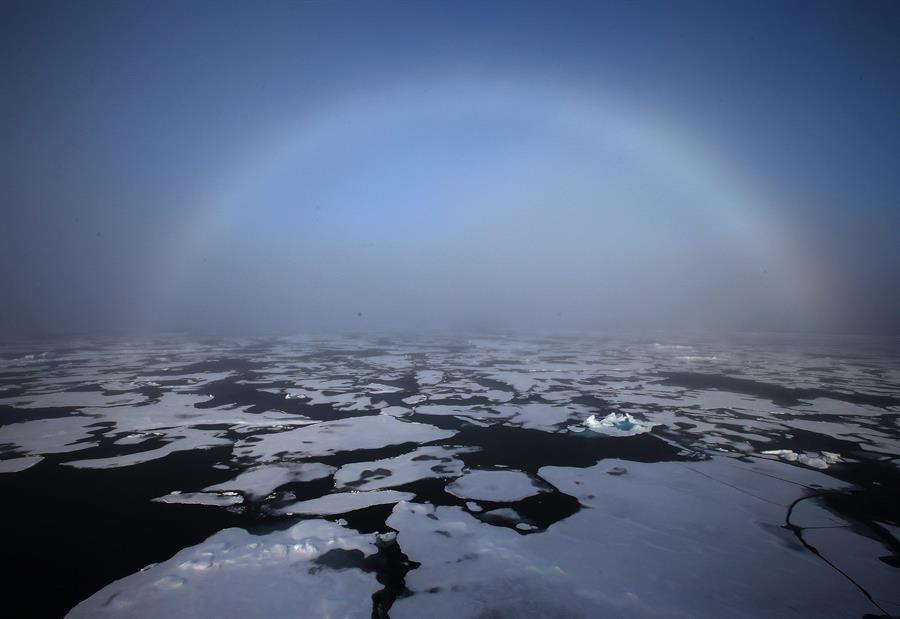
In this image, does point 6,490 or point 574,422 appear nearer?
point 6,490

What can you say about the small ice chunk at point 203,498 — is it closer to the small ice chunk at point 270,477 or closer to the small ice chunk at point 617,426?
the small ice chunk at point 270,477

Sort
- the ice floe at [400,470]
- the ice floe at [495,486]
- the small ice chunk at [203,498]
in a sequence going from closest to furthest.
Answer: the small ice chunk at [203,498], the ice floe at [495,486], the ice floe at [400,470]

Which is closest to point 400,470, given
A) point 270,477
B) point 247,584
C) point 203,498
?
point 270,477

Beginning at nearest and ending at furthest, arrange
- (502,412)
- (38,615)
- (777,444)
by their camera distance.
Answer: (38,615) < (777,444) < (502,412)

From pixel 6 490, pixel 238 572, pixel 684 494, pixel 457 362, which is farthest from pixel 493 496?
pixel 457 362

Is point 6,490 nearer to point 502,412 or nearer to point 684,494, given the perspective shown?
point 502,412

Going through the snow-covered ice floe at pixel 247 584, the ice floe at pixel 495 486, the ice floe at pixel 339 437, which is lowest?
the ice floe at pixel 339 437

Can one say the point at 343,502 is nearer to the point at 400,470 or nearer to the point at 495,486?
the point at 400,470

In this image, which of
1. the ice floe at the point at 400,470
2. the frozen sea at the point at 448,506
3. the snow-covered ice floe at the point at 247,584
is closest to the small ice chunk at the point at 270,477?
the frozen sea at the point at 448,506

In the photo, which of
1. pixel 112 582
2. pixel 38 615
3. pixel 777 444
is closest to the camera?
pixel 38 615
